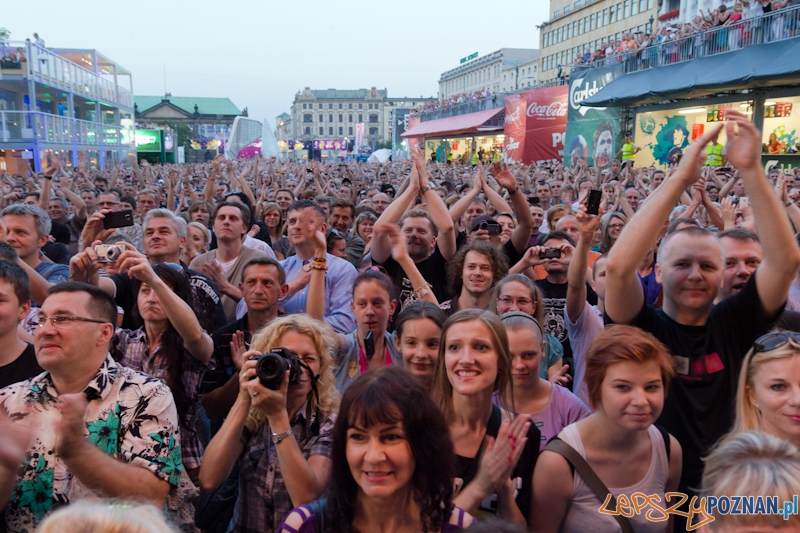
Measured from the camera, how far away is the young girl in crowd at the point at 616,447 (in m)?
2.25

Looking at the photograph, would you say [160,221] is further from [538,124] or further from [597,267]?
[538,124]

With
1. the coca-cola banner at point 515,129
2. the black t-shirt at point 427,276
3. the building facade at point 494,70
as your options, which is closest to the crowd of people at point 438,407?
the black t-shirt at point 427,276

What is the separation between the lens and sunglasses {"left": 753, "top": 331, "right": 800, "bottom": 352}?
2.27m

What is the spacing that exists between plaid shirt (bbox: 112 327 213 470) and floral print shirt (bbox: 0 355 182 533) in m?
0.74

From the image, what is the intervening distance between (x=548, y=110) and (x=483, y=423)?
30.4 metres

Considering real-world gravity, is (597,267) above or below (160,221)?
below

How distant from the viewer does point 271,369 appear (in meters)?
2.31

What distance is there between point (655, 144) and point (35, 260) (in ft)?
82.8

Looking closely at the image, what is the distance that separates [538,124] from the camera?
31.0 meters

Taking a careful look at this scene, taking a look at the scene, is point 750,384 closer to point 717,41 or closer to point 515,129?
point 717,41

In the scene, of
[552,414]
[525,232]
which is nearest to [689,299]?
[552,414]

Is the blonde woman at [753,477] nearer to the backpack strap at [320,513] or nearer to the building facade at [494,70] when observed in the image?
the backpack strap at [320,513]

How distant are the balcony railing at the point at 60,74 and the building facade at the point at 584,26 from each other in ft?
108

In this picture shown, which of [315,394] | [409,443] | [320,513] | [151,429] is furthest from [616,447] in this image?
[151,429]
